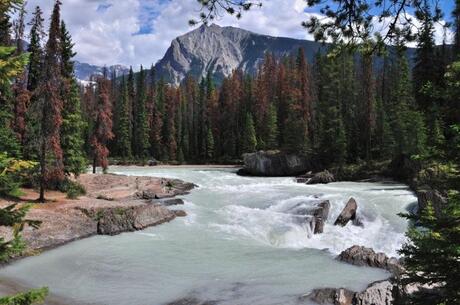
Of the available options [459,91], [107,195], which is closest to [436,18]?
[459,91]

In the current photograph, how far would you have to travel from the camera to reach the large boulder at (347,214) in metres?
26.7

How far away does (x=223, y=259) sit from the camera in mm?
19562

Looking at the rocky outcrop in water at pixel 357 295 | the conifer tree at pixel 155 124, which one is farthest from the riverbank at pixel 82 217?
the conifer tree at pixel 155 124

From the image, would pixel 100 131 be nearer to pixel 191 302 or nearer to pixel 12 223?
pixel 191 302

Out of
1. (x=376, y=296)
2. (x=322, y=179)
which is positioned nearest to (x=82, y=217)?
(x=376, y=296)

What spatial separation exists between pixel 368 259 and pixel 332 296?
15.7 feet

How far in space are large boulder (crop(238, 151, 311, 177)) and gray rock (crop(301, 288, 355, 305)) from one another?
1687 inches

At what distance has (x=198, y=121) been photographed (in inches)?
3839

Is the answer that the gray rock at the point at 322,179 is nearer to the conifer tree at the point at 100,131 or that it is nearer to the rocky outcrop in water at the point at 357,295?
the conifer tree at the point at 100,131

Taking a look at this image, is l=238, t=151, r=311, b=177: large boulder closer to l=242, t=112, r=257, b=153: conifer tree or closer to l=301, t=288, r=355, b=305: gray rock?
l=242, t=112, r=257, b=153: conifer tree

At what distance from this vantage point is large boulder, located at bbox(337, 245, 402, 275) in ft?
60.7

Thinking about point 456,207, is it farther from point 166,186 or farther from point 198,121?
point 198,121

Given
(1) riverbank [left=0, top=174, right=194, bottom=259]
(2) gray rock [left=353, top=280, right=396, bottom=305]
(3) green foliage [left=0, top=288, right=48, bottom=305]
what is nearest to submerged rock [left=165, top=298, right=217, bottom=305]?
(2) gray rock [left=353, top=280, right=396, bottom=305]

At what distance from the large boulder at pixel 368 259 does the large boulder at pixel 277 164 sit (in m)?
38.3
